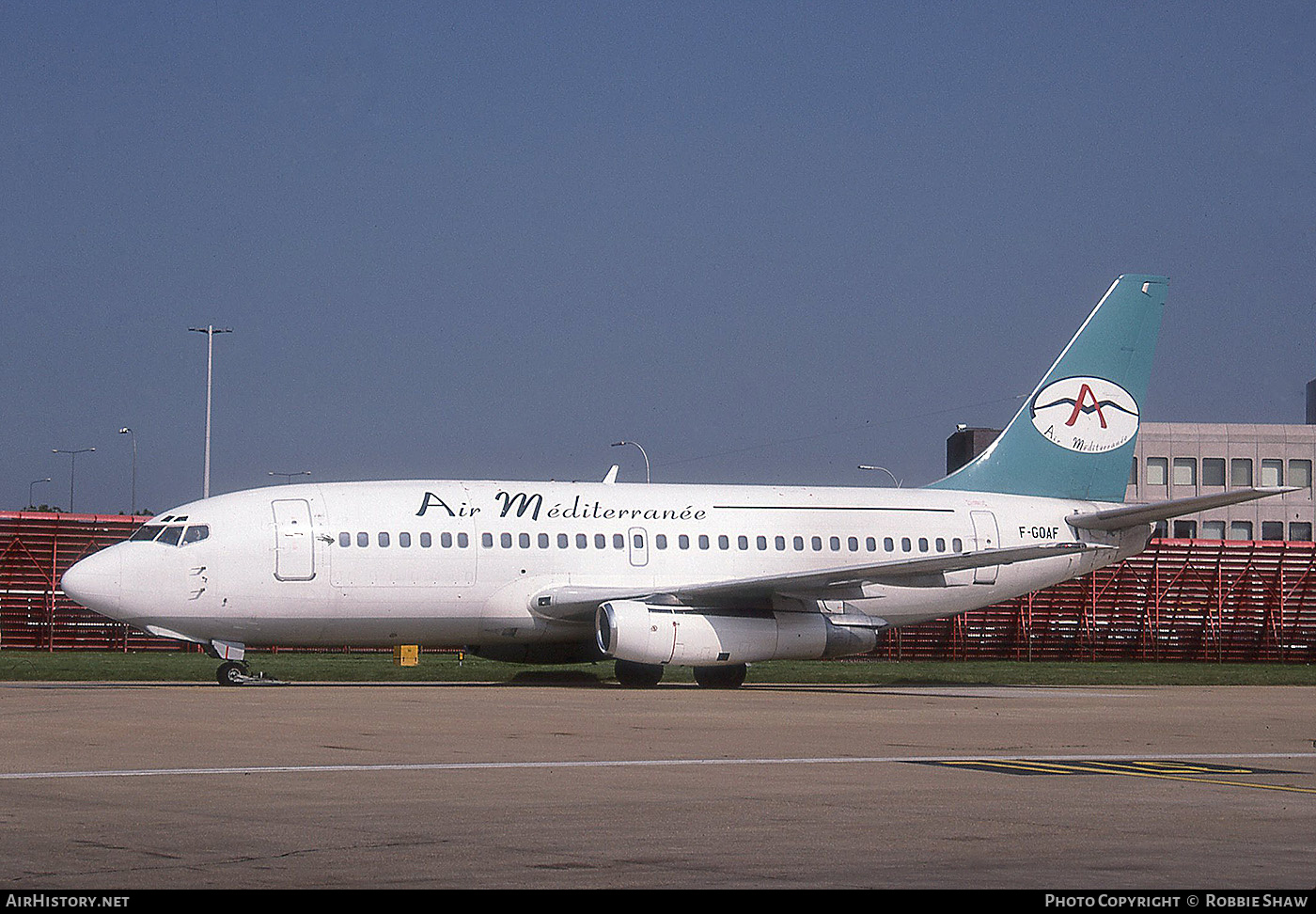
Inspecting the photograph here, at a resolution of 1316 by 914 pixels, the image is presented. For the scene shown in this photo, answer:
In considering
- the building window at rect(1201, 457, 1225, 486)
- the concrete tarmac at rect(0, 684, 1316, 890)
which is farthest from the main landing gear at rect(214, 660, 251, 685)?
the building window at rect(1201, 457, 1225, 486)

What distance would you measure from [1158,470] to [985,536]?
281 feet

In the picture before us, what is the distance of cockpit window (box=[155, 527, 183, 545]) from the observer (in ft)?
92.5

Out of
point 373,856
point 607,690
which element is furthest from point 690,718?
point 373,856

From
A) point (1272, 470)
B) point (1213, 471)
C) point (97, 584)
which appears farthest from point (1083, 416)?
point (1272, 470)

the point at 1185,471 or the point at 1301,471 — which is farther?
the point at 1301,471

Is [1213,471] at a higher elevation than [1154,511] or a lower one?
higher

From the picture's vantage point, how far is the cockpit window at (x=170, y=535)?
2820 cm

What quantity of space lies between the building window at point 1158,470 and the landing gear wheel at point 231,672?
312 ft

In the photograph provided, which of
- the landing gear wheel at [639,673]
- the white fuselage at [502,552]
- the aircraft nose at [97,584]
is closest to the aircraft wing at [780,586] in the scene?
the white fuselage at [502,552]

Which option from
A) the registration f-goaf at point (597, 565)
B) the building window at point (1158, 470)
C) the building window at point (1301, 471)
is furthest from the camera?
the building window at point (1301, 471)

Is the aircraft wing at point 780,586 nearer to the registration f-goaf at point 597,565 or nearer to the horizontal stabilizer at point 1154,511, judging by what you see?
the registration f-goaf at point 597,565

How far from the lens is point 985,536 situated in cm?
3372

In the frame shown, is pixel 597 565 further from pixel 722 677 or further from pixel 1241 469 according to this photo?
pixel 1241 469

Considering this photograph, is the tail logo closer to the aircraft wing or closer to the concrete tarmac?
the aircraft wing
